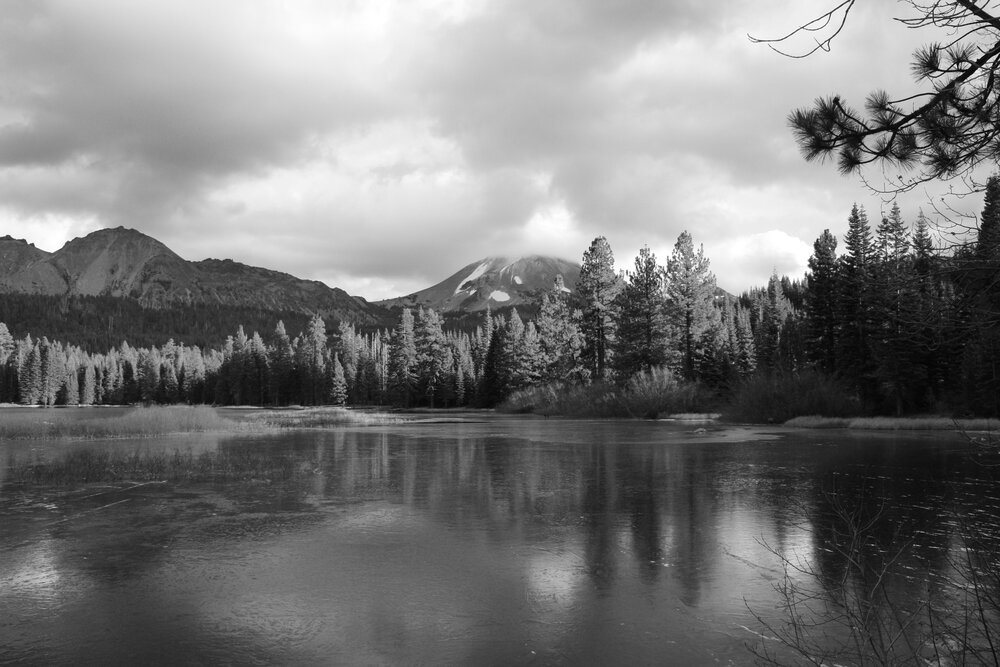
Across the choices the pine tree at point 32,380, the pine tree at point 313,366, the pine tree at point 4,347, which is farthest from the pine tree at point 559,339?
the pine tree at point 4,347

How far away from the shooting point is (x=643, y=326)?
5362 centimetres

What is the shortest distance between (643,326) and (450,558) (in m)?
46.0

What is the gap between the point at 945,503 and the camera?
42.0 ft

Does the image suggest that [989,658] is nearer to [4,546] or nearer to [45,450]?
[4,546]

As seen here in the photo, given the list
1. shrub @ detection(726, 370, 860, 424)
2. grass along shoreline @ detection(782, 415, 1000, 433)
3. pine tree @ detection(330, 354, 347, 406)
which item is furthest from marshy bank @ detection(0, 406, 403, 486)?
pine tree @ detection(330, 354, 347, 406)

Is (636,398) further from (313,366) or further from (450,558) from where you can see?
(313,366)

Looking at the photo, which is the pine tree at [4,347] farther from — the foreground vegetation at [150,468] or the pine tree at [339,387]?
the foreground vegetation at [150,468]

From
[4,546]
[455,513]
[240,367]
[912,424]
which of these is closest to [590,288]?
[912,424]

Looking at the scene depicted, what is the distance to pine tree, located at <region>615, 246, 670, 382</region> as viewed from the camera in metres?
53.2

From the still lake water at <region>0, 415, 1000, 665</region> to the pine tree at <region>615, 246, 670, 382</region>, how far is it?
3400cm

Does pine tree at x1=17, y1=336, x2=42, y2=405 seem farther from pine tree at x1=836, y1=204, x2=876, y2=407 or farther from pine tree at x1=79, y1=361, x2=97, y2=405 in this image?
pine tree at x1=836, y1=204, x2=876, y2=407

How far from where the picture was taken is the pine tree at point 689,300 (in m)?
54.6

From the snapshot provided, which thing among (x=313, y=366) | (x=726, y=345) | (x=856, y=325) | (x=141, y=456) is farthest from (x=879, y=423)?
(x=313, y=366)

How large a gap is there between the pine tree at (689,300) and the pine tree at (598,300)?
18.9ft
